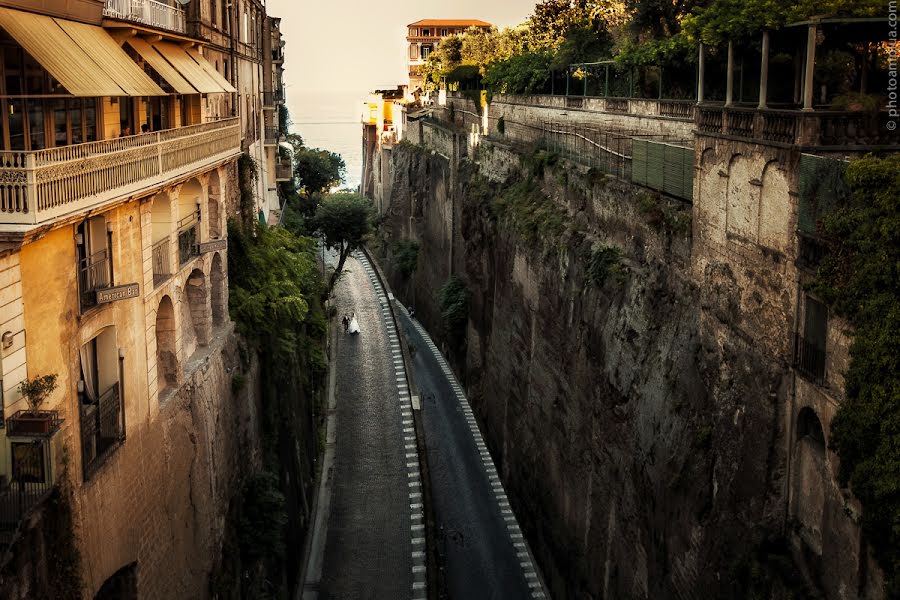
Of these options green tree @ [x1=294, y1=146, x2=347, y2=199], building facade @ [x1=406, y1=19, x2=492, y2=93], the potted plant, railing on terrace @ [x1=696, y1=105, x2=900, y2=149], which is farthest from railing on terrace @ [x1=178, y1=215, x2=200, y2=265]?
building facade @ [x1=406, y1=19, x2=492, y2=93]

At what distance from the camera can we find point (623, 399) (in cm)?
2361

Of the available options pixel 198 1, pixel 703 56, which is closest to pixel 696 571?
pixel 703 56

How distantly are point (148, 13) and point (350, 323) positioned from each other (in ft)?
115

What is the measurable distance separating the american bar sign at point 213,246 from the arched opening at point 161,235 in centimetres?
239

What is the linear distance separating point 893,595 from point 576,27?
38.1 metres

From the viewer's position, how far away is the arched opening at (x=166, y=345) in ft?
65.7

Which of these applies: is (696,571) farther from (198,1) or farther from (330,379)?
(330,379)

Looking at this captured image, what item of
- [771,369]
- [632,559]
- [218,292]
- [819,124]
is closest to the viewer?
[819,124]

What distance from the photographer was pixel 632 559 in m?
22.2

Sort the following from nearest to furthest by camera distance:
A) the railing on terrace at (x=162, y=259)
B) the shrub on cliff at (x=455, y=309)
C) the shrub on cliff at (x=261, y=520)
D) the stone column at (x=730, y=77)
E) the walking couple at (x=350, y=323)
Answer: the stone column at (x=730, y=77), the railing on terrace at (x=162, y=259), the shrub on cliff at (x=261, y=520), the shrub on cliff at (x=455, y=309), the walking couple at (x=350, y=323)

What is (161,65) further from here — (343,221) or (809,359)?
(343,221)

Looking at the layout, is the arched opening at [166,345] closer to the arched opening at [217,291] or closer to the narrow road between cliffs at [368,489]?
the arched opening at [217,291]

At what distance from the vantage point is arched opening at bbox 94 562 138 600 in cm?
1591

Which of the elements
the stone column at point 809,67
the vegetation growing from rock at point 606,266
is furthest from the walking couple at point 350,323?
Result: the stone column at point 809,67
